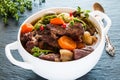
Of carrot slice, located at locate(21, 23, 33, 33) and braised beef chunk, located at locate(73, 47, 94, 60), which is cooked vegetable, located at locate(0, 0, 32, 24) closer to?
carrot slice, located at locate(21, 23, 33, 33)

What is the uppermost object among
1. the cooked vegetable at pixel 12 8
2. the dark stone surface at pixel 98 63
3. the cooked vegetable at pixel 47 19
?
the cooked vegetable at pixel 12 8

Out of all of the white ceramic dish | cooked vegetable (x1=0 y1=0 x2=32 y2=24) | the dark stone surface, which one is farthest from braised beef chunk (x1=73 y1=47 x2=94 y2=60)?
cooked vegetable (x1=0 y1=0 x2=32 y2=24)

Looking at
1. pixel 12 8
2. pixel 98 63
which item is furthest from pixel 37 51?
pixel 12 8

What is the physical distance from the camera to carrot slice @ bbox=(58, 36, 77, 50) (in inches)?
36.4

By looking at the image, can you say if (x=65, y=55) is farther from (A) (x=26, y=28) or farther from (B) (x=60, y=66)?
(A) (x=26, y=28)

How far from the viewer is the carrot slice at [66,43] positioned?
3.03 ft

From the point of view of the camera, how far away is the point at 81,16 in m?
1.06

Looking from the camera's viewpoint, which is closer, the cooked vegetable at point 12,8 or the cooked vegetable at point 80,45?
the cooked vegetable at point 80,45

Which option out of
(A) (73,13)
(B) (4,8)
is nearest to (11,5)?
(B) (4,8)

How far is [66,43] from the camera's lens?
0.92 m

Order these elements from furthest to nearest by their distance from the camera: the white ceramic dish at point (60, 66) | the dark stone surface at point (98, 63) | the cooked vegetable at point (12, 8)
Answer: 1. the cooked vegetable at point (12, 8)
2. the dark stone surface at point (98, 63)
3. the white ceramic dish at point (60, 66)

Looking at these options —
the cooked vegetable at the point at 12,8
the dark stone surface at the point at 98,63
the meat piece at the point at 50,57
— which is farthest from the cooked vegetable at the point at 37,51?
the cooked vegetable at the point at 12,8

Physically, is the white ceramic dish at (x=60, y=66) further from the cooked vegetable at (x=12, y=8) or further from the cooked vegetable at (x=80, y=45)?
the cooked vegetable at (x=12, y=8)

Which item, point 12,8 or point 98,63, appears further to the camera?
point 12,8
